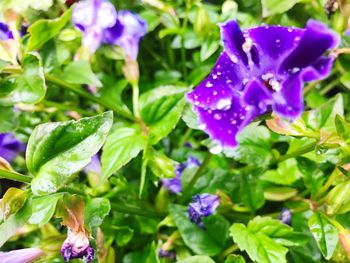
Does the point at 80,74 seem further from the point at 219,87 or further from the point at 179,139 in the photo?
the point at 219,87

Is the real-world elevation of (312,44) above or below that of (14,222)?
above

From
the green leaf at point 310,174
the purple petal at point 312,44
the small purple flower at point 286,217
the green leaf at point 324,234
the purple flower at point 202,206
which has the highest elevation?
the purple petal at point 312,44

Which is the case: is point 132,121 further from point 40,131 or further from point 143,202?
point 40,131

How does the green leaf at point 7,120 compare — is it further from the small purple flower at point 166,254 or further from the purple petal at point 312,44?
the purple petal at point 312,44

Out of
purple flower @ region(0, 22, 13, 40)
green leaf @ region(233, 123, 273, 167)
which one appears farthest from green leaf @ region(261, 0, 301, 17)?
purple flower @ region(0, 22, 13, 40)

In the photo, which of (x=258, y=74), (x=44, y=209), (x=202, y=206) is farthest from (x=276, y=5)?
(x=44, y=209)

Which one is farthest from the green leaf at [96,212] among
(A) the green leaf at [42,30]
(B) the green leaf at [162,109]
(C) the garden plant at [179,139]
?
(A) the green leaf at [42,30]

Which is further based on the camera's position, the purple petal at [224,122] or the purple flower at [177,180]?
the purple flower at [177,180]
